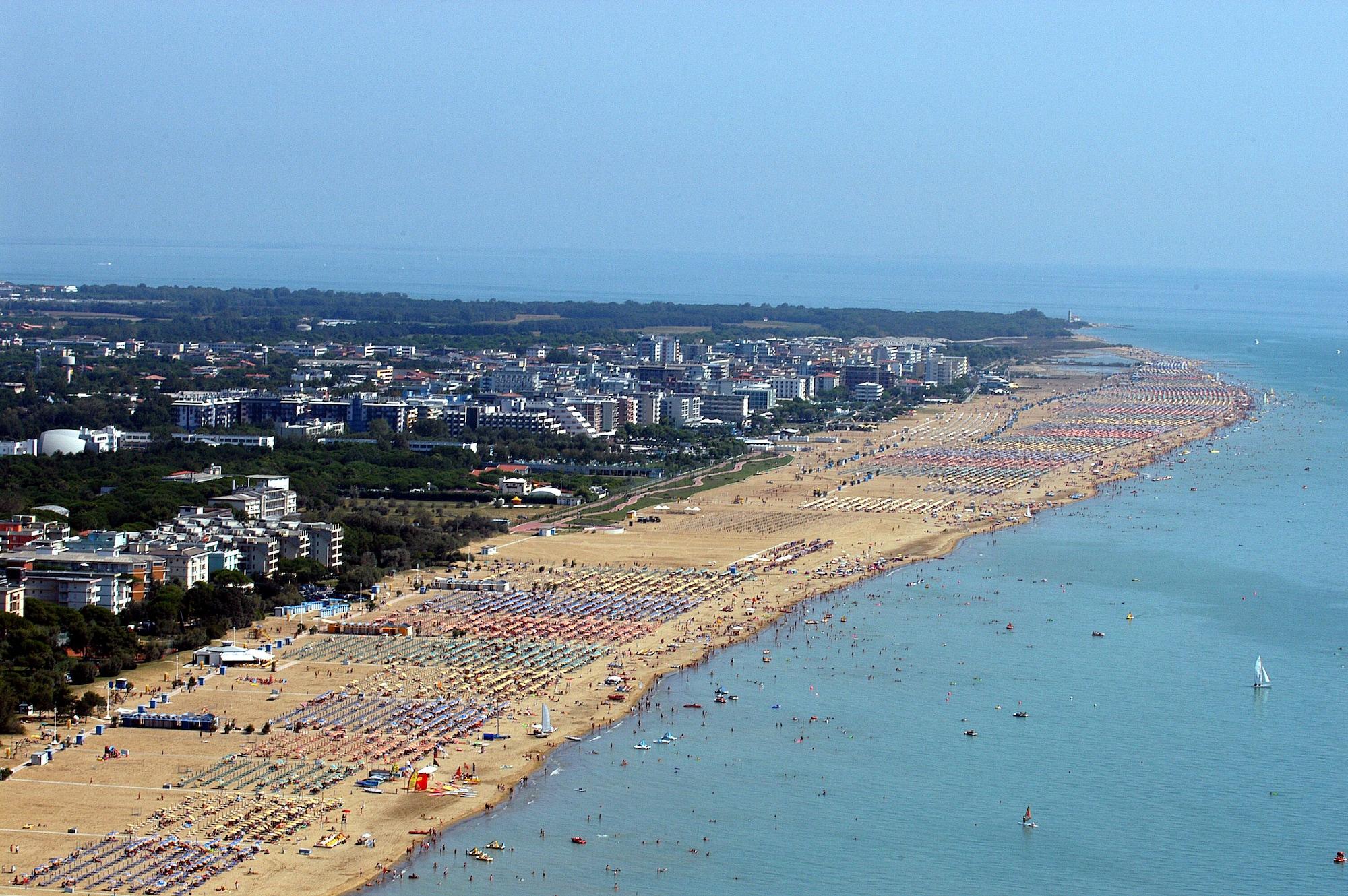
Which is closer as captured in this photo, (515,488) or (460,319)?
(515,488)

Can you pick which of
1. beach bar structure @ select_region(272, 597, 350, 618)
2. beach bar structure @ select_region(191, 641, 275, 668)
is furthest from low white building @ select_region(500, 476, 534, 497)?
beach bar structure @ select_region(191, 641, 275, 668)

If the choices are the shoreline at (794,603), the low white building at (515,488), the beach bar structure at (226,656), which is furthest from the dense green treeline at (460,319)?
the beach bar structure at (226,656)

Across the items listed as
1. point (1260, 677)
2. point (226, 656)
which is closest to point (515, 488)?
point (226, 656)

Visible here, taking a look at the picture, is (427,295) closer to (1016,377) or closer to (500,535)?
(1016,377)

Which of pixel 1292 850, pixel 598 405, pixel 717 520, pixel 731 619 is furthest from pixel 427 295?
pixel 1292 850

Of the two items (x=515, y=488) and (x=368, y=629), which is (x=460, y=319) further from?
(x=368, y=629)

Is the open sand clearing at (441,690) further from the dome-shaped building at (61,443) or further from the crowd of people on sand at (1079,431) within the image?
the dome-shaped building at (61,443)
